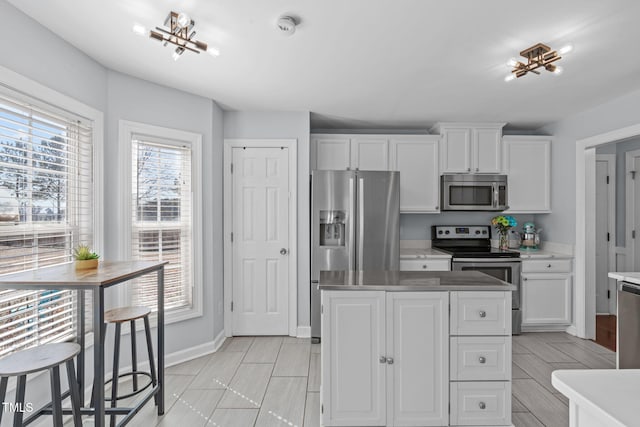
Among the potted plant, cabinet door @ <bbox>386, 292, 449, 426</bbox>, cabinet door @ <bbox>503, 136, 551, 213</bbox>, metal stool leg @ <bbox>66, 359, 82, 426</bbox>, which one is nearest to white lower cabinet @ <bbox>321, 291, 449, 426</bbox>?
cabinet door @ <bbox>386, 292, 449, 426</bbox>

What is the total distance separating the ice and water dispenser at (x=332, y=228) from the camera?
3.48 meters

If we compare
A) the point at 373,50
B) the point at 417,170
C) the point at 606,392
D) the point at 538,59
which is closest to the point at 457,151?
the point at 417,170

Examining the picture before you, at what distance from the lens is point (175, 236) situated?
9.97 feet

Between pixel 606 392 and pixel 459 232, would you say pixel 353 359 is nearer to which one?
pixel 606 392

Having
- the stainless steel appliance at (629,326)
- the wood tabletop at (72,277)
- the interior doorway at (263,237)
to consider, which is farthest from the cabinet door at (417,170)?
the wood tabletop at (72,277)

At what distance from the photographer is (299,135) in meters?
3.64

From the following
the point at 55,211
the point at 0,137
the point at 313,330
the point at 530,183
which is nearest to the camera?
the point at 0,137

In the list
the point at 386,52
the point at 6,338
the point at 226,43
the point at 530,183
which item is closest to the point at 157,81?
the point at 226,43

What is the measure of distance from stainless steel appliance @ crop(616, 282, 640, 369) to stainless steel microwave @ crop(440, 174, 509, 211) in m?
1.61

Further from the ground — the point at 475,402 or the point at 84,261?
the point at 84,261

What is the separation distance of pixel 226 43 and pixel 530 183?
3.81 metres

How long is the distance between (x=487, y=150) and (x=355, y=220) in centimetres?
195

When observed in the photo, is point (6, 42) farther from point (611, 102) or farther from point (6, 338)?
point (611, 102)

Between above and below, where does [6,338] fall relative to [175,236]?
below
